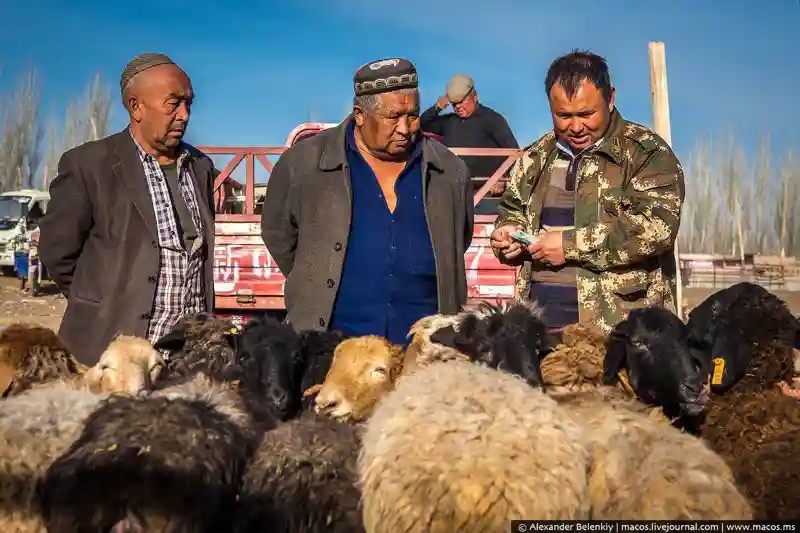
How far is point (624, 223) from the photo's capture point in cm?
327

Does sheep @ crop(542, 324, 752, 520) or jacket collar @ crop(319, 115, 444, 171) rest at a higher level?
jacket collar @ crop(319, 115, 444, 171)

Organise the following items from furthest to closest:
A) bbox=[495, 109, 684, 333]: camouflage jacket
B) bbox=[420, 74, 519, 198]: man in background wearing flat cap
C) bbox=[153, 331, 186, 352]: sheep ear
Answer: bbox=[420, 74, 519, 198]: man in background wearing flat cap
bbox=[153, 331, 186, 352]: sheep ear
bbox=[495, 109, 684, 333]: camouflage jacket

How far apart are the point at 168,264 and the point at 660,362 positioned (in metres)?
2.55

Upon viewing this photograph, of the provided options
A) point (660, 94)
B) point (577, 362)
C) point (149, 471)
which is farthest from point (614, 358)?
point (660, 94)

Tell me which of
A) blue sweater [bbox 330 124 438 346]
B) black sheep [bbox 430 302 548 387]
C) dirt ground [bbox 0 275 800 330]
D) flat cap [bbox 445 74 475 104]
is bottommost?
dirt ground [bbox 0 275 800 330]

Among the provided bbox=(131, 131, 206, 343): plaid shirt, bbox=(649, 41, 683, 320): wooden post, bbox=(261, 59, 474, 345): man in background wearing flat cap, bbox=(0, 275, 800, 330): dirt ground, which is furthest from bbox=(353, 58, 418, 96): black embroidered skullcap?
bbox=(0, 275, 800, 330): dirt ground

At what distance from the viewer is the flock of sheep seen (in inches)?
85.8

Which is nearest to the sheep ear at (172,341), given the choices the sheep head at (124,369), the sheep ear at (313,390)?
the sheep head at (124,369)

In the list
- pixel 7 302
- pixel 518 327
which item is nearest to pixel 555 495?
pixel 518 327

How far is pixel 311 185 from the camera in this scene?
12.6 feet

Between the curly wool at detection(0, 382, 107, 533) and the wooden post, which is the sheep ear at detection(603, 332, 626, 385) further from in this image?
the wooden post

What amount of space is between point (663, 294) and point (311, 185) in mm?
1921

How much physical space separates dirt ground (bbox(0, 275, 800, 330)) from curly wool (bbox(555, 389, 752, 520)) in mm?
13161

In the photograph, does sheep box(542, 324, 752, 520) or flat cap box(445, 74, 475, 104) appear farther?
flat cap box(445, 74, 475, 104)
